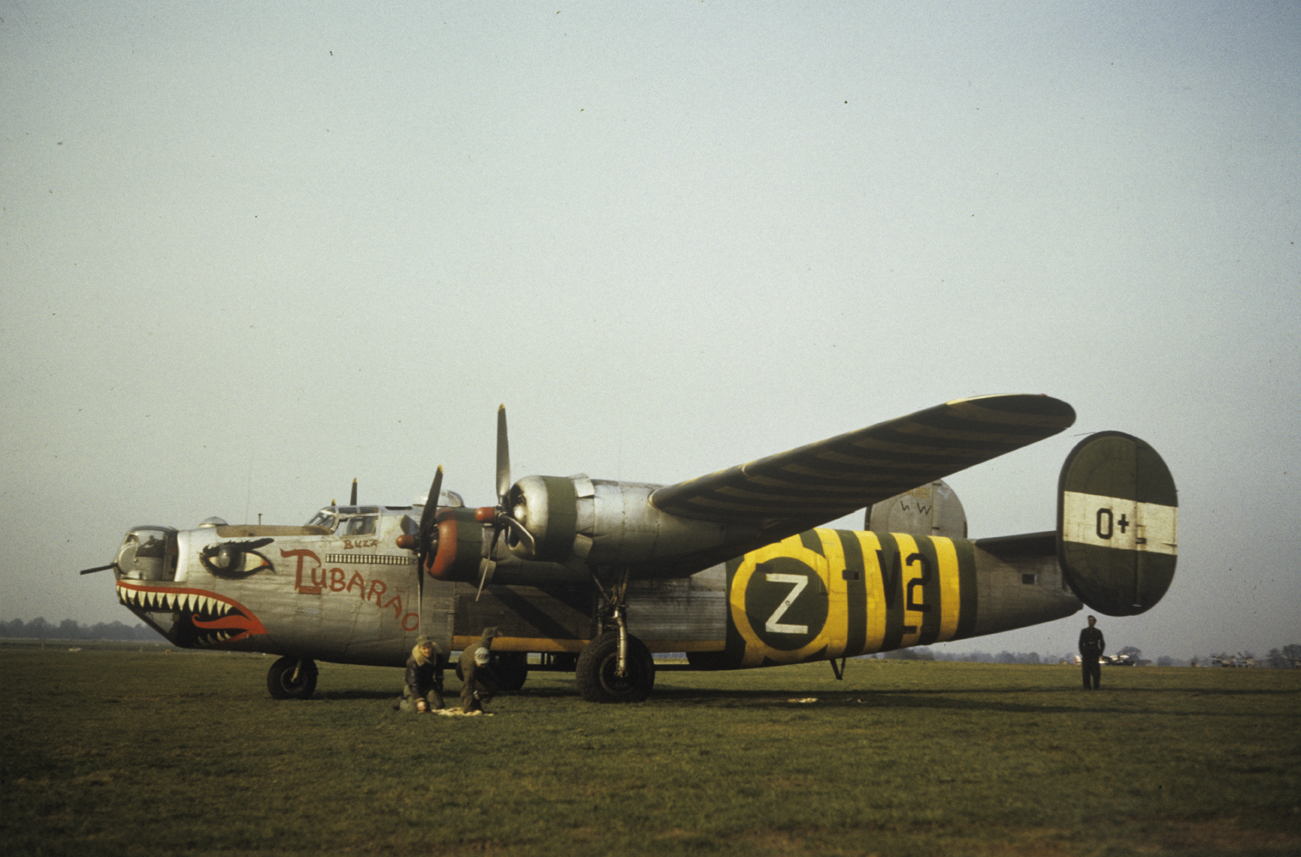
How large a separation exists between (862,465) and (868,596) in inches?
205

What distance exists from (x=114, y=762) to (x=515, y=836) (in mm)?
4153

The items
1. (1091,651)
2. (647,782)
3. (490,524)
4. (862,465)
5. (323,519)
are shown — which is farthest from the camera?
(1091,651)

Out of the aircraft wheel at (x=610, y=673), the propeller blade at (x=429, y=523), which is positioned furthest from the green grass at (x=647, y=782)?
the propeller blade at (x=429, y=523)

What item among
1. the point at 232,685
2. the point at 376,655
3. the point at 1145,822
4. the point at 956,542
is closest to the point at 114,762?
the point at 376,655

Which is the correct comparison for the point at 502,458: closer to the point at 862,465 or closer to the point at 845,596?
the point at 862,465

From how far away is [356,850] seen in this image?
4328mm

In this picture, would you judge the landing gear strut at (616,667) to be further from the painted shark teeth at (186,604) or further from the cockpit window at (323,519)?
the painted shark teeth at (186,604)

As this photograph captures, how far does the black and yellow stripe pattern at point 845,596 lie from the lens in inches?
568

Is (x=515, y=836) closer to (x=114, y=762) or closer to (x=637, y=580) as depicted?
(x=114, y=762)

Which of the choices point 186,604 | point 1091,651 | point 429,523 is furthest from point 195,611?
point 1091,651

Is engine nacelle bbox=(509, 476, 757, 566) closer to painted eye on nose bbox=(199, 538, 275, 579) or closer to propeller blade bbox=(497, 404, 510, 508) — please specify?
propeller blade bbox=(497, 404, 510, 508)

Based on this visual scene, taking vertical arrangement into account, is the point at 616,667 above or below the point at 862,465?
below

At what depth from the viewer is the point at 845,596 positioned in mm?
15102

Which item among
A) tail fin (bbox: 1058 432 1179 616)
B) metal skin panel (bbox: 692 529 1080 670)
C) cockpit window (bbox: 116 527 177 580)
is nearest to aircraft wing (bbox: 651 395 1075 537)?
tail fin (bbox: 1058 432 1179 616)
